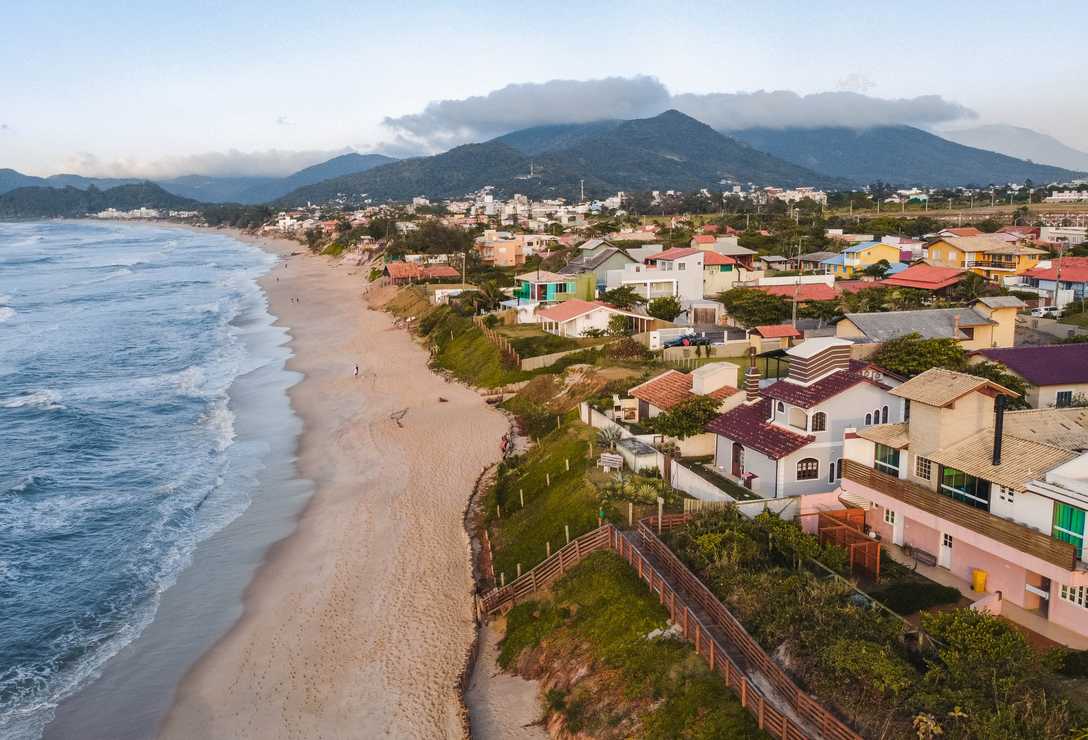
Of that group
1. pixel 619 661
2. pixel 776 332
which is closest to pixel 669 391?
pixel 776 332

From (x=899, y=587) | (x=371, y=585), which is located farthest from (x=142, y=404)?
(x=899, y=587)

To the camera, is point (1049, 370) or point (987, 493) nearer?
point (987, 493)

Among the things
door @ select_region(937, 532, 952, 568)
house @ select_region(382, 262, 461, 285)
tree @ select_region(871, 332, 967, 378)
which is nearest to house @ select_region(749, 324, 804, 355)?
tree @ select_region(871, 332, 967, 378)

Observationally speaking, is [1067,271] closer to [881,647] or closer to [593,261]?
[593,261]

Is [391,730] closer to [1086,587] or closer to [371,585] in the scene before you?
[371,585]

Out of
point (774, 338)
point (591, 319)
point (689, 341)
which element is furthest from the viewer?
point (591, 319)

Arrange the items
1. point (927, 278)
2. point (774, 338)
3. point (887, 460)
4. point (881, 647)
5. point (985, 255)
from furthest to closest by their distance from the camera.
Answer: point (985, 255) → point (927, 278) → point (774, 338) → point (887, 460) → point (881, 647)
